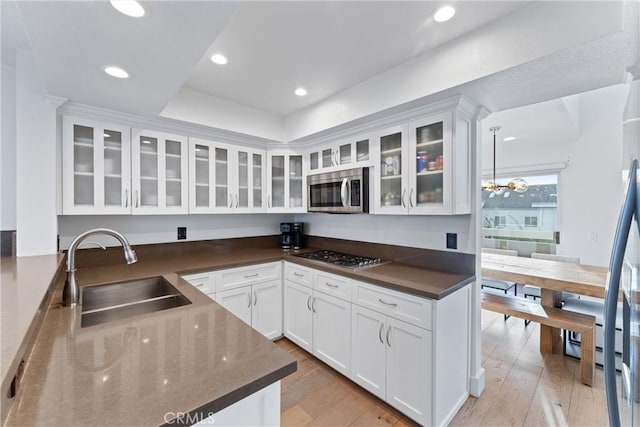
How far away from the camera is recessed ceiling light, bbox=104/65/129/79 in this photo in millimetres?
1465

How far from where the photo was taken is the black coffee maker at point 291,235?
3.35 meters

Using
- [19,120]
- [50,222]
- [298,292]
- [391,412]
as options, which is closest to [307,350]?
[298,292]

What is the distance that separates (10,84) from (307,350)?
3.10 meters

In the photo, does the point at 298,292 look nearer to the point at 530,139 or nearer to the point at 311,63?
the point at 311,63

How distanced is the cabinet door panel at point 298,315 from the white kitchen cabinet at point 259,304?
0.27 feet

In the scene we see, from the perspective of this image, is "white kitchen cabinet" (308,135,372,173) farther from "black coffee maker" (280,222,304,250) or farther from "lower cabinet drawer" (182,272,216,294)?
"lower cabinet drawer" (182,272,216,294)

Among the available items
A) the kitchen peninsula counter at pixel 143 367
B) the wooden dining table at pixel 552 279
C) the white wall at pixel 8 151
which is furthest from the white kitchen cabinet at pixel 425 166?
the white wall at pixel 8 151

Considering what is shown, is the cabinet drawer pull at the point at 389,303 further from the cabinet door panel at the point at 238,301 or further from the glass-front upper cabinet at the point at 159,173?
the glass-front upper cabinet at the point at 159,173

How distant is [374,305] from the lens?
1.94m

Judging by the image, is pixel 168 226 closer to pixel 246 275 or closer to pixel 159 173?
pixel 159 173

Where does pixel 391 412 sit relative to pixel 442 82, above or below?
below

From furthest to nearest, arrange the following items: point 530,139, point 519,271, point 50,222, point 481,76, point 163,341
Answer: point 530,139 < point 519,271 < point 50,222 < point 481,76 < point 163,341

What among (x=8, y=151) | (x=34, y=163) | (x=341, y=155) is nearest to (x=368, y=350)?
(x=341, y=155)

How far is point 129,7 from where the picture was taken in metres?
1.01
